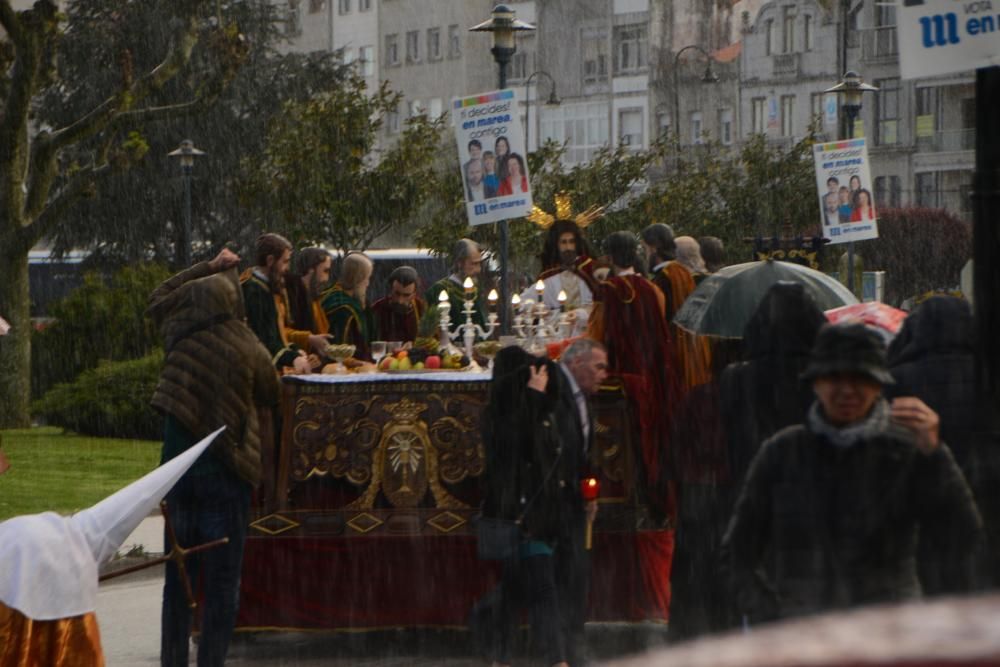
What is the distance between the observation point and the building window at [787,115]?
76.2m

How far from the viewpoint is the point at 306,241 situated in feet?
133

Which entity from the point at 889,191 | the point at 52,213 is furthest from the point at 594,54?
the point at 52,213

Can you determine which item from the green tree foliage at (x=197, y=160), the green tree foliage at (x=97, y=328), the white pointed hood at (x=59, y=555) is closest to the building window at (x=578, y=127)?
the green tree foliage at (x=197, y=160)

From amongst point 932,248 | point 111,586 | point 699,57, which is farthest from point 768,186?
point 111,586

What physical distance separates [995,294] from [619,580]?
5.37 meters

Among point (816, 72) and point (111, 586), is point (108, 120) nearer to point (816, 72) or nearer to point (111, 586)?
point (111, 586)

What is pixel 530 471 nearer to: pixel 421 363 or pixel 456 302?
pixel 421 363

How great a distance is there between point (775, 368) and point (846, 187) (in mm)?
13466

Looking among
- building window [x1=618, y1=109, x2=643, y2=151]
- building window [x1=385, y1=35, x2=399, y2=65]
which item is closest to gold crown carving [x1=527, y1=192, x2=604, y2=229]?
building window [x1=618, y1=109, x2=643, y2=151]

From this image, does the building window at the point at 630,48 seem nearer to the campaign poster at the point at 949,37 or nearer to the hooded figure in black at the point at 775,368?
the hooded figure in black at the point at 775,368

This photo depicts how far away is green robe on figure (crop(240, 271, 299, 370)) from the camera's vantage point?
977 centimetres

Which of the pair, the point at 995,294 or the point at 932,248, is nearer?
the point at 995,294

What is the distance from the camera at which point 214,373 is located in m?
7.78

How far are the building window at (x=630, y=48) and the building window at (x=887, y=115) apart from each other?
13.9m
